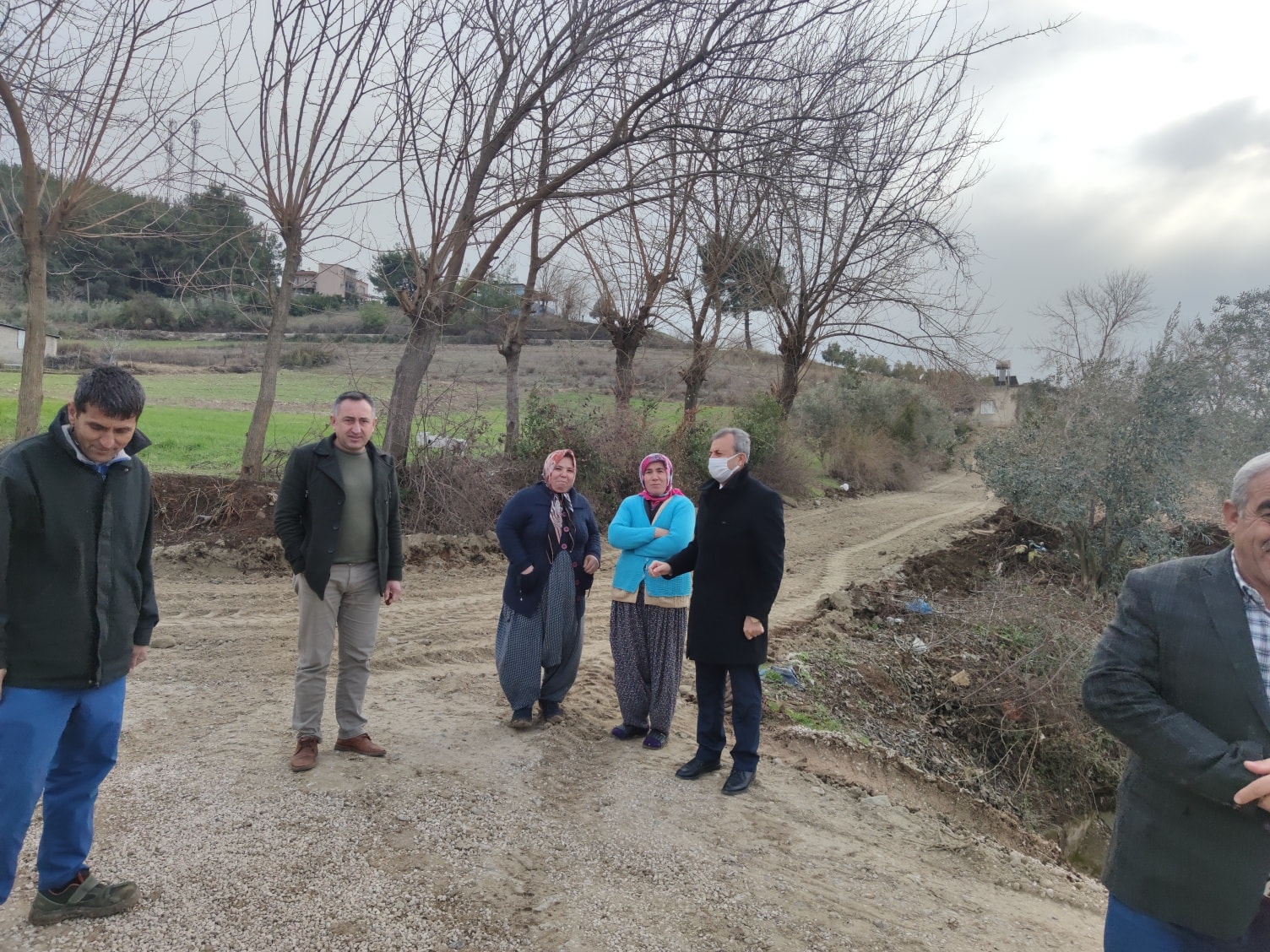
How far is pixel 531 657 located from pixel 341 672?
116cm

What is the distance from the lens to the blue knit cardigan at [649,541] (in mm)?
5227

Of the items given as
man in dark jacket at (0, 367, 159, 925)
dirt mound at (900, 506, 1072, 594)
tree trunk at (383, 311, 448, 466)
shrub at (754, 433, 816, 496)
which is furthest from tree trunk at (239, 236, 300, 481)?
shrub at (754, 433, 816, 496)

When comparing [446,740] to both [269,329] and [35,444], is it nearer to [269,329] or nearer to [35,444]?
[35,444]

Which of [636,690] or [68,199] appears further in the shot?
[68,199]

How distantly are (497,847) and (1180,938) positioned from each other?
9.38 ft

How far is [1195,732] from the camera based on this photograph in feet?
6.96

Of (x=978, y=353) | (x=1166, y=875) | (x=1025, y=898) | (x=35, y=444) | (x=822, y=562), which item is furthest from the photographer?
(x=978, y=353)

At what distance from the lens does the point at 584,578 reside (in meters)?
5.57

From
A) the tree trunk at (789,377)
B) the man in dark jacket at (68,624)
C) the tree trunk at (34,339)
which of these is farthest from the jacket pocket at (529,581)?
the tree trunk at (789,377)

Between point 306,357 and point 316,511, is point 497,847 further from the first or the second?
point 306,357

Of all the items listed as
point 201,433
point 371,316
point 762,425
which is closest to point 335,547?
point 201,433

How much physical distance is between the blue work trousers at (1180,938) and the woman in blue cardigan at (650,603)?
10.5 feet

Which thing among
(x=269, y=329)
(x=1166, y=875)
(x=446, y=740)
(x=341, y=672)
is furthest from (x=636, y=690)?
(x=269, y=329)

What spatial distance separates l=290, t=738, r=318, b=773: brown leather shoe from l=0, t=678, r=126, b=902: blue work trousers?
4.50 ft
